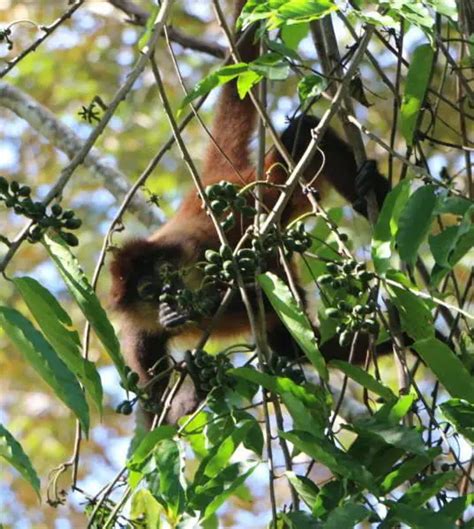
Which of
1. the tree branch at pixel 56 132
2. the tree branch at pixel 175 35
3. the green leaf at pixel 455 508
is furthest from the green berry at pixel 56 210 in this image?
the tree branch at pixel 56 132

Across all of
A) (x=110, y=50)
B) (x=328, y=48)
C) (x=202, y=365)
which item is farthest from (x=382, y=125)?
(x=202, y=365)

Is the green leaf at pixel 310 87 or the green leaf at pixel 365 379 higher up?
the green leaf at pixel 310 87

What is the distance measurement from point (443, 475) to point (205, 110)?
7.25 metres

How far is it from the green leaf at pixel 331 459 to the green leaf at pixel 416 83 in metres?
1.13

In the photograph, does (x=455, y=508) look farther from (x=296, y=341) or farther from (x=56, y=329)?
(x=56, y=329)

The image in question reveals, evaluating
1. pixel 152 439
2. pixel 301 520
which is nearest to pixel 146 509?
pixel 152 439

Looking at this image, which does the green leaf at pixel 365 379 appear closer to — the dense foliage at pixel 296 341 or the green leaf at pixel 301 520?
the dense foliage at pixel 296 341

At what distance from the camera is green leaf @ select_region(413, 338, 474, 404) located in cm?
266

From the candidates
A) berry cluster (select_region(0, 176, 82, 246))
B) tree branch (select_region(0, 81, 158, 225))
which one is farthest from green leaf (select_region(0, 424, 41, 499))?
tree branch (select_region(0, 81, 158, 225))

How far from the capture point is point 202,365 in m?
2.94

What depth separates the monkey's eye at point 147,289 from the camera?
215 inches

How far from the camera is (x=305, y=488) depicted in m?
2.54

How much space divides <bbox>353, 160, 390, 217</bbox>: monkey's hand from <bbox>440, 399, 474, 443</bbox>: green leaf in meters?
1.73

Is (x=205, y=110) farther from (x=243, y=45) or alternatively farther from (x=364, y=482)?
(x=364, y=482)
